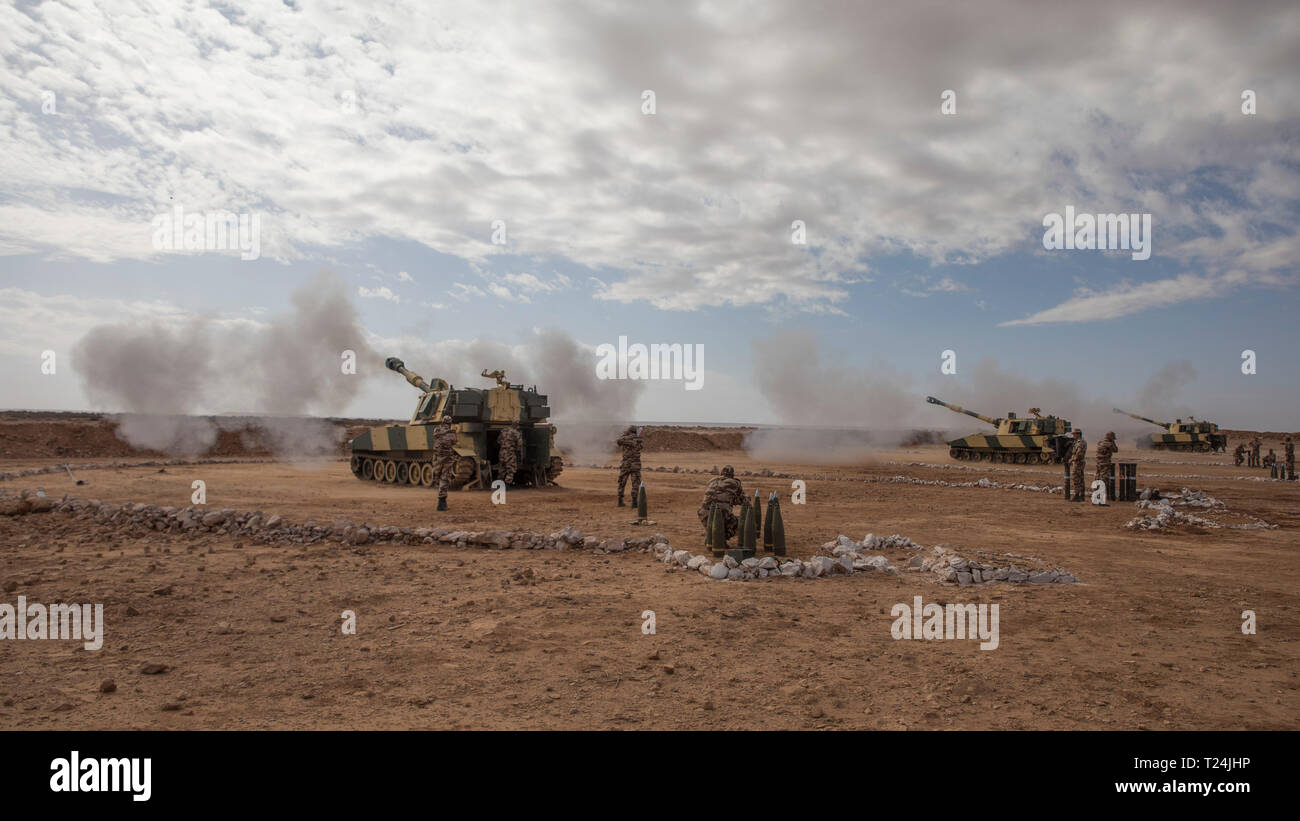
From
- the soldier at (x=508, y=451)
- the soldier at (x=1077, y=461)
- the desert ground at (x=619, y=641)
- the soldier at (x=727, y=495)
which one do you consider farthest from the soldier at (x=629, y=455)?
the soldier at (x=1077, y=461)

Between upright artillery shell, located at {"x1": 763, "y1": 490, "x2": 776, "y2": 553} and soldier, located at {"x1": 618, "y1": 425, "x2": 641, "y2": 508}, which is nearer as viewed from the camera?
upright artillery shell, located at {"x1": 763, "y1": 490, "x2": 776, "y2": 553}

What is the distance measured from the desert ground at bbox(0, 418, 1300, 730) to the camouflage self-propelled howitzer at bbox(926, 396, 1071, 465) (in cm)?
2714

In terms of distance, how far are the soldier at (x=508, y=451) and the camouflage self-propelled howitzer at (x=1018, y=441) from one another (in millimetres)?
28609

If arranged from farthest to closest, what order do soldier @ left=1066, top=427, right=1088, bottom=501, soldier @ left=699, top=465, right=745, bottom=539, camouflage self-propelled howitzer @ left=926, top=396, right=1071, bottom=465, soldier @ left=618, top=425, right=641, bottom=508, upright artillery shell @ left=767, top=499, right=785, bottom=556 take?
1. camouflage self-propelled howitzer @ left=926, top=396, right=1071, bottom=465
2. soldier @ left=1066, top=427, right=1088, bottom=501
3. soldier @ left=618, top=425, right=641, bottom=508
4. soldier @ left=699, top=465, right=745, bottom=539
5. upright artillery shell @ left=767, top=499, right=785, bottom=556

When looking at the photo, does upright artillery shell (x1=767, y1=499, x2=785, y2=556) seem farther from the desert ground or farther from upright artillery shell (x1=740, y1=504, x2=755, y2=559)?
upright artillery shell (x1=740, y1=504, x2=755, y2=559)

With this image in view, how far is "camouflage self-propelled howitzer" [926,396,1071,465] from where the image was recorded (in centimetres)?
3897

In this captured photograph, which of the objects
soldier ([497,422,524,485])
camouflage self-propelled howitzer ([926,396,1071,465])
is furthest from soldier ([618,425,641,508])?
camouflage self-propelled howitzer ([926,396,1071,465])

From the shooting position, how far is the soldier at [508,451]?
2117 centimetres

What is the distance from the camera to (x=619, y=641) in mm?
6492
